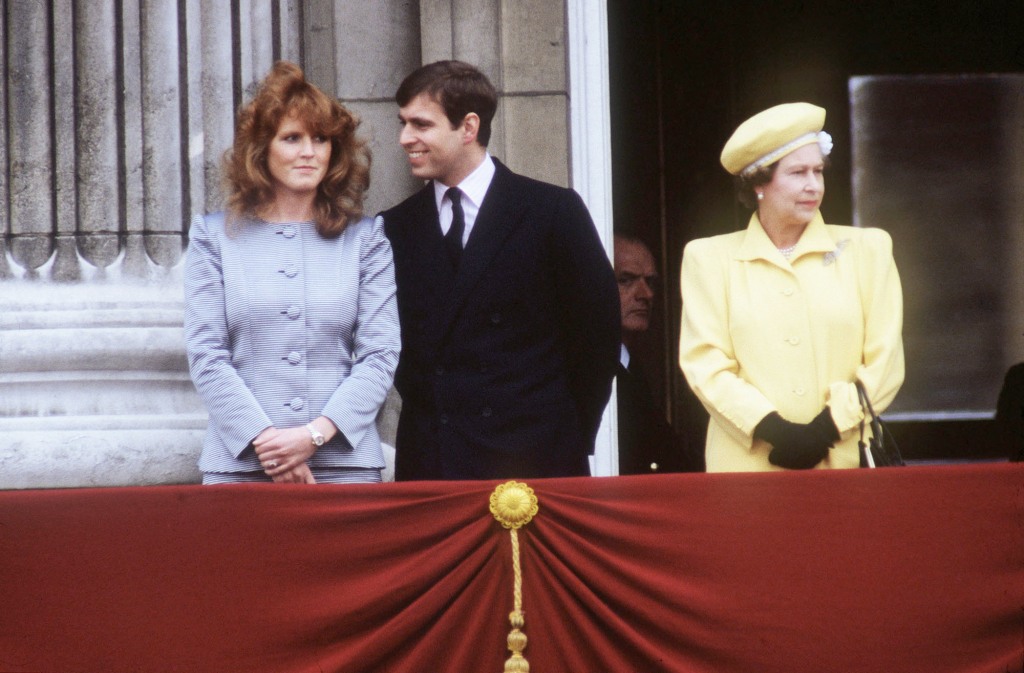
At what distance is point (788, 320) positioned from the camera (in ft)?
17.1

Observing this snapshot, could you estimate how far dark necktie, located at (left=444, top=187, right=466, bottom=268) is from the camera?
5184mm

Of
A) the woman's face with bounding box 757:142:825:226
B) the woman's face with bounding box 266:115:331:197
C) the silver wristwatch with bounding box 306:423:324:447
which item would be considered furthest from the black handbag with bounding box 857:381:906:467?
the woman's face with bounding box 266:115:331:197

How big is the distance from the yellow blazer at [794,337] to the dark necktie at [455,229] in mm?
756

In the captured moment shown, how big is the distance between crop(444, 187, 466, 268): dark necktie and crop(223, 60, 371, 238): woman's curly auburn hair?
28 centimetres

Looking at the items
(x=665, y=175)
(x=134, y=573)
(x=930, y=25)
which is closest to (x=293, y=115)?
Result: (x=134, y=573)

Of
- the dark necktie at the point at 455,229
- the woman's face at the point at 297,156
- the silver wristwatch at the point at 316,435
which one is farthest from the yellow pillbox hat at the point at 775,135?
the silver wristwatch at the point at 316,435

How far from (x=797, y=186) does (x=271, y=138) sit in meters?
1.63

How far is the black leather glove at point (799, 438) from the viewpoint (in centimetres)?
501

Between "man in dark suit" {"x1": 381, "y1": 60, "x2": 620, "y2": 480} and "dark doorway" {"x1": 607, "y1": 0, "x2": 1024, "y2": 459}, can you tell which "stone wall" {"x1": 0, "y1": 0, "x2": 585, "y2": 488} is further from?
"dark doorway" {"x1": 607, "y1": 0, "x2": 1024, "y2": 459}

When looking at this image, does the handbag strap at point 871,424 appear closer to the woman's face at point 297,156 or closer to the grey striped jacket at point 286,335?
the grey striped jacket at point 286,335

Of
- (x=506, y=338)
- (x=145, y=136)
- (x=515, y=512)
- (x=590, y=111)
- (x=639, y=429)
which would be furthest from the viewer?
(x=590, y=111)

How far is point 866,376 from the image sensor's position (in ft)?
16.7

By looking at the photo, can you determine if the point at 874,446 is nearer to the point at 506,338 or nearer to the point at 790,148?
the point at 790,148

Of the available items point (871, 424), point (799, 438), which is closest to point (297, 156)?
point (799, 438)
